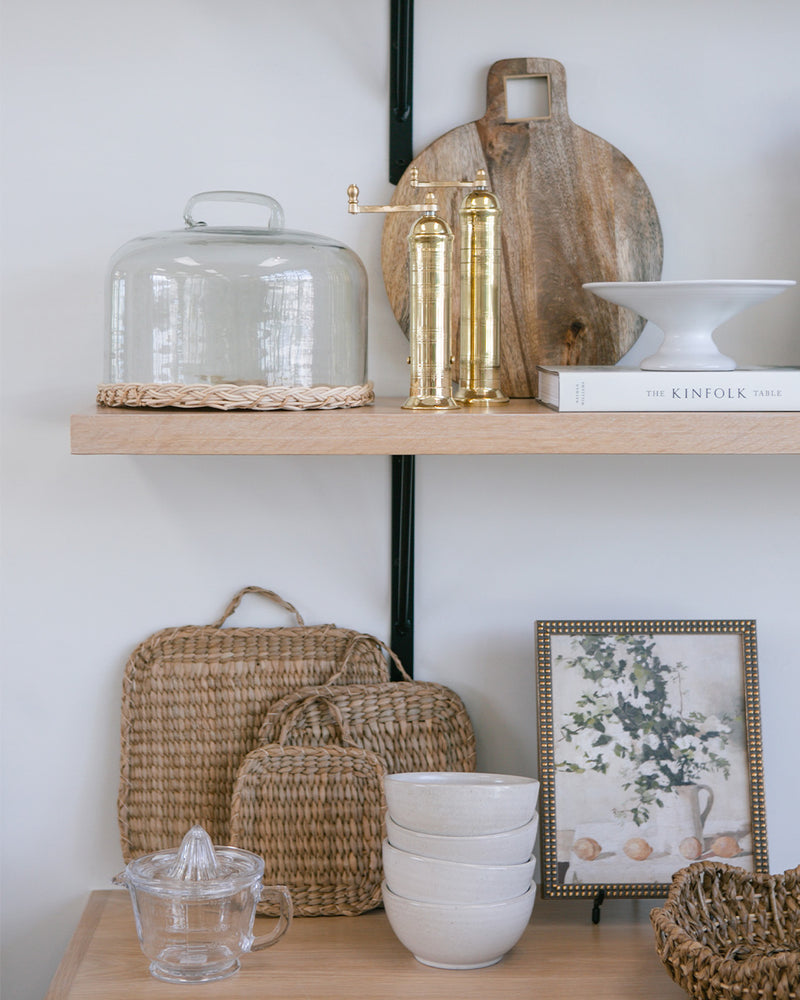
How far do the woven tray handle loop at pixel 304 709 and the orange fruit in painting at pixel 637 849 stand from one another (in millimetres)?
327

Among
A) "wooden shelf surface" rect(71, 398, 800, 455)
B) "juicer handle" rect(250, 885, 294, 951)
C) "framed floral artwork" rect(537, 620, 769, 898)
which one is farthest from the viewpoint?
"framed floral artwork" rect(537, 620, 769, 898)

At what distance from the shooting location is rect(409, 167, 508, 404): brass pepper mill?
3.60ft

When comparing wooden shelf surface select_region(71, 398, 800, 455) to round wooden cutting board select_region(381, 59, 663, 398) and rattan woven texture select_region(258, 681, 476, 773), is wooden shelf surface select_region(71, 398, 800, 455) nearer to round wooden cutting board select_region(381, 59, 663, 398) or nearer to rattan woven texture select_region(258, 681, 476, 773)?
round wooden cutting board select_region(381, 59, 663, 398)

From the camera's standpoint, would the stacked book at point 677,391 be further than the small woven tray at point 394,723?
No

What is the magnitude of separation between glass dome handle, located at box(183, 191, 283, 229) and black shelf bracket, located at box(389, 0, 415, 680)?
0.18m

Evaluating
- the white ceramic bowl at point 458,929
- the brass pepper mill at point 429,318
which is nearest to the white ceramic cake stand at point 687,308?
the brass pepper mill at point 429,318

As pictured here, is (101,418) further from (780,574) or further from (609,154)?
(780,574)

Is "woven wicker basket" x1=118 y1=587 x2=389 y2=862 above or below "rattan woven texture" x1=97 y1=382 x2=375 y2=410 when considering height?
below

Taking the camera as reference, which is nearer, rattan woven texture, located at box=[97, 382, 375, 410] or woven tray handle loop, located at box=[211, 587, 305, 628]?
rattan woven texture, located at box=[97, 382, 375, 410]

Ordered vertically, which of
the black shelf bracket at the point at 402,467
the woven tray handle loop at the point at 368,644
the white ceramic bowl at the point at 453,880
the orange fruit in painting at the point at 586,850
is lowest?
the orange fruit in painting at the point at 586,850

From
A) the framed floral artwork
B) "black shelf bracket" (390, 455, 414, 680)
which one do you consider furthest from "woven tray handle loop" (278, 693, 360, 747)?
the framed floral artwork

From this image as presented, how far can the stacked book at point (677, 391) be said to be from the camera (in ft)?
3.27

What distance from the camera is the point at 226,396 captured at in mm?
983

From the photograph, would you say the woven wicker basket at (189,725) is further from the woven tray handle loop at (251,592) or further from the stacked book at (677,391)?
the stacked book at (677,391)
